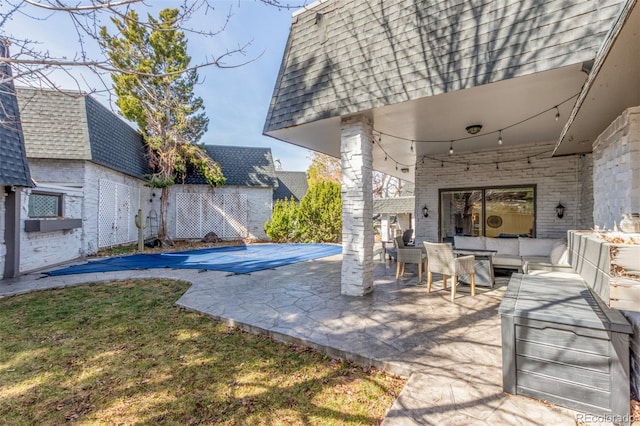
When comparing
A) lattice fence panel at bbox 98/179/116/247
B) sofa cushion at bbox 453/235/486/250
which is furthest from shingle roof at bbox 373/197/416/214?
lattice fence panel at bbox 98/179/116/247

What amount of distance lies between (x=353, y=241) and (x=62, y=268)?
8.30 metres

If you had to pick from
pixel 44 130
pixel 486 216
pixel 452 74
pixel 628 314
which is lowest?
pixel 628 314

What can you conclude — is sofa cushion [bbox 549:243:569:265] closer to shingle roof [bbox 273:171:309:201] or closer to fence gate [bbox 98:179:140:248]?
fence gate [bbox 98:179:140:248]

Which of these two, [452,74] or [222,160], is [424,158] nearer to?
[452,74]

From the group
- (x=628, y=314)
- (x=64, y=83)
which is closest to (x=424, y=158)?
(x=628, y=314)

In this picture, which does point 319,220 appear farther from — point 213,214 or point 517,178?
point 517,178

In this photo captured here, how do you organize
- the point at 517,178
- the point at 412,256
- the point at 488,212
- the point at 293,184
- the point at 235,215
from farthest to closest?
the point at 293,184, the point at 235,215, the point at 488,212, the point at 517,178, the point at 412,256

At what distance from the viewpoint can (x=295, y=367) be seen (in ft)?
9.41

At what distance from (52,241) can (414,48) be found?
413 inches

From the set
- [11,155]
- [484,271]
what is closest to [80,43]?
[11,155]

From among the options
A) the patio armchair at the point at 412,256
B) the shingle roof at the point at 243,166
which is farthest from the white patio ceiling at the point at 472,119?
the shingle roof at the point at 243,166

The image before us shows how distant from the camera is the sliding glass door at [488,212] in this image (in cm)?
742

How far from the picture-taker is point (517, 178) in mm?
7301

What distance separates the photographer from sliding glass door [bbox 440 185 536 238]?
24.3 ft
